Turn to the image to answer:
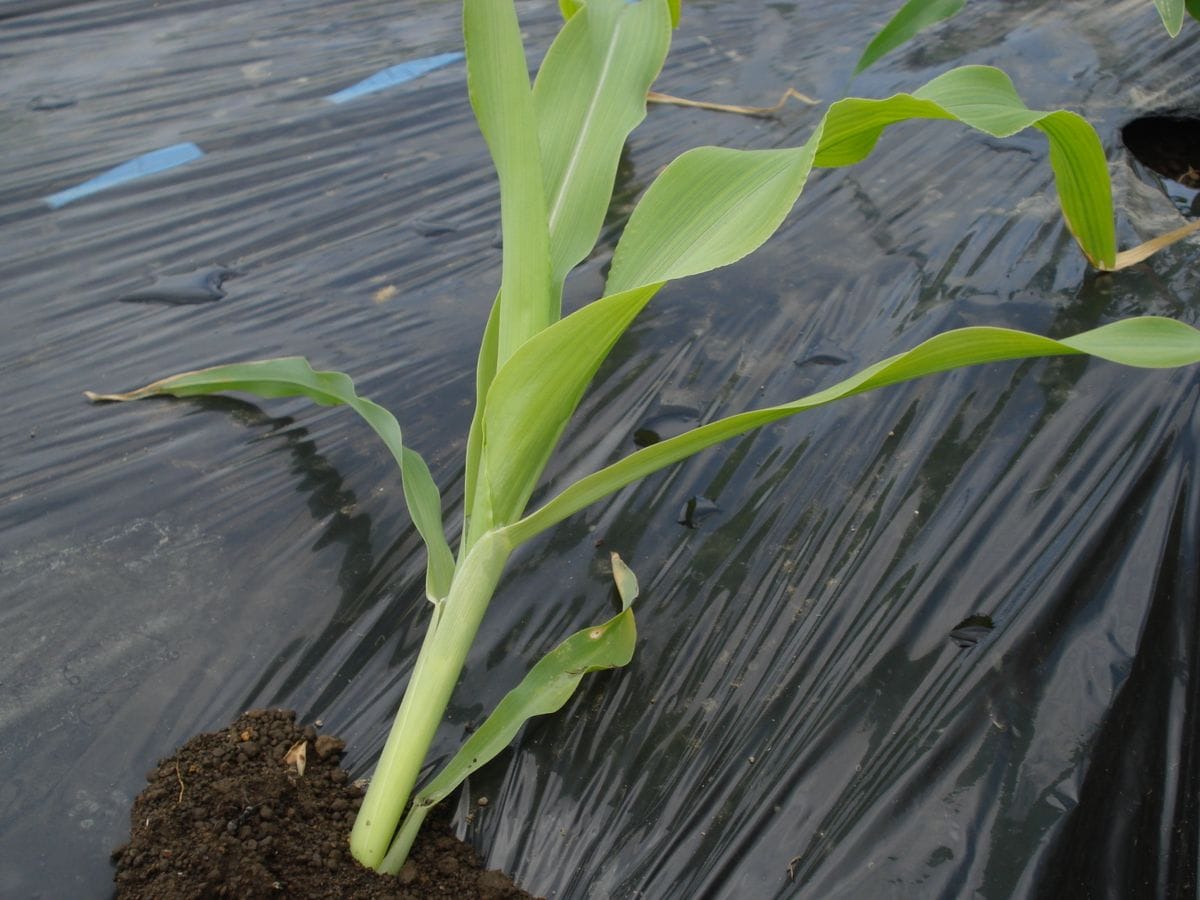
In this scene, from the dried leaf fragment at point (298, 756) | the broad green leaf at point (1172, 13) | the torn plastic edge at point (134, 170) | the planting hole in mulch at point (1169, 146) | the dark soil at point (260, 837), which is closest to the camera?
the dark soil at point (260, 837)

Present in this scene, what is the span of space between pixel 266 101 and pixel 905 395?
146cm

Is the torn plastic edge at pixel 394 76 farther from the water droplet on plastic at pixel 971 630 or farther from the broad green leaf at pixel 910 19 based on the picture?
the water droplet on plastic at pixel 971 630

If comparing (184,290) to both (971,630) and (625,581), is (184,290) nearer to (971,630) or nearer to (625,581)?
(625,581)

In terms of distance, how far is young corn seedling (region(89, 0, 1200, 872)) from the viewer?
0.88 metres

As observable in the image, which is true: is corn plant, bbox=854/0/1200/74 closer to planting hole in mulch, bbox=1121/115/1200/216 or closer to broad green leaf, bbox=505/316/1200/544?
planting hole in mulch, bbox=1121/115/1200/216

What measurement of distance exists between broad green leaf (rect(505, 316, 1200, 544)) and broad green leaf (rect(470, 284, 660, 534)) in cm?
4

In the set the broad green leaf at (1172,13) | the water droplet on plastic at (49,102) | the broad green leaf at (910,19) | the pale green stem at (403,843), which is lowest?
the pale green stem at (403,843)

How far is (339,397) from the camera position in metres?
1.16

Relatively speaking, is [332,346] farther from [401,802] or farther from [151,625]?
[401,802]

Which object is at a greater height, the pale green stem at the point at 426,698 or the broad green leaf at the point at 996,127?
the broad green leaf at the point at 996,127

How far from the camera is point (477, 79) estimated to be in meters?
1.00

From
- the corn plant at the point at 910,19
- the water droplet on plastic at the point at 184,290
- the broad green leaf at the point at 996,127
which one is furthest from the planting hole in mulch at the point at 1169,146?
the water droplet on plastic at the point at 184,290

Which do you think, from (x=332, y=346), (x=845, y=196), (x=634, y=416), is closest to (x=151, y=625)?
(x=332, y=346)

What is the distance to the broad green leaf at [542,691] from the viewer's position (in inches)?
36.7
